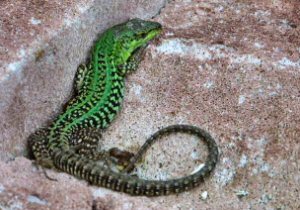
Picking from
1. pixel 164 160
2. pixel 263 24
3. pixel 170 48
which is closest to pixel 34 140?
pixel 164 160

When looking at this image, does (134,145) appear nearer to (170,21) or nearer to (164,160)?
(164,160)

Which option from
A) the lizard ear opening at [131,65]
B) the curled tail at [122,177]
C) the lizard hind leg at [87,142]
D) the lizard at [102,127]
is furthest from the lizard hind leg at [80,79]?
the curled tail at [122,177]

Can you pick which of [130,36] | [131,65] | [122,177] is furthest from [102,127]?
[130,36]

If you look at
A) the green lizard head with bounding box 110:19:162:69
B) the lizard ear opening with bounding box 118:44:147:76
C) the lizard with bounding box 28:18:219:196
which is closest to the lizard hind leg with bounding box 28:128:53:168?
the lizard with bounding box 28:18:219:196

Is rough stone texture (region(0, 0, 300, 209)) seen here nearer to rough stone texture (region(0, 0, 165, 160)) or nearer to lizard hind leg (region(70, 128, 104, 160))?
rough stone texture (region(0, 0, 165, 160))

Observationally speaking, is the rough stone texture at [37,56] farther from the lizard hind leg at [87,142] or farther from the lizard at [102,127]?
the lizard hind leg at [87,142]

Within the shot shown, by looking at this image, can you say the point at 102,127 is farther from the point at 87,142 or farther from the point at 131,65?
the point at 131,65
